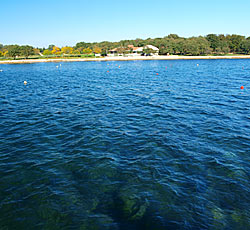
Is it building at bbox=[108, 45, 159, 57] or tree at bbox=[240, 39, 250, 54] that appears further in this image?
building at bbox=[108, 45, 159, 57]

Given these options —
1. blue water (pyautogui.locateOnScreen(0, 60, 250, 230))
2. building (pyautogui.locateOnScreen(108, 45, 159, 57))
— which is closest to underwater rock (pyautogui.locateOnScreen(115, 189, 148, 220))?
blue water (pyautogui.locateOnScreen(0, 60, 250, 230))

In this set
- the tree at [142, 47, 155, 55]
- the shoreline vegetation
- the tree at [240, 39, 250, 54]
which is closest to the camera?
the shoreline vegetation

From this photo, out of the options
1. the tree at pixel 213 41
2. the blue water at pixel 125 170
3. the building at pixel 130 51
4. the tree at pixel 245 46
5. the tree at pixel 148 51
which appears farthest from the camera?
the tree at pixel 213 41

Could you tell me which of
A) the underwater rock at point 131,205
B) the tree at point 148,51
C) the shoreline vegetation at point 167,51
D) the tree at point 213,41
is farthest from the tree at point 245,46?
the underwater rock at point 131,205

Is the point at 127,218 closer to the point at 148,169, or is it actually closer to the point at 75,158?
the point at 148,169

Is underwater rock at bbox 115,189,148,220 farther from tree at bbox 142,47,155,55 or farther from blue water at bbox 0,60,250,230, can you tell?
tree at bbox 142,47,155,55

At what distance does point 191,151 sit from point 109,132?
6835 mm

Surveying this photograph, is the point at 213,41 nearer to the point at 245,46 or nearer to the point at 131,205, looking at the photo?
the point at 245,46

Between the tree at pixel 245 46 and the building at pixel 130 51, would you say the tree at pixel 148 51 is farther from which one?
the tree at pixel 245 46

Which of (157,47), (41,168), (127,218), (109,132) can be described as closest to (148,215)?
(127,218)

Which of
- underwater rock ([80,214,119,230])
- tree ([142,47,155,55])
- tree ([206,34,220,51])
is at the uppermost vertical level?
tree ([206,34,220,51])

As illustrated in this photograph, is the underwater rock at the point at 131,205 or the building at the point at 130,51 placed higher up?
the building at the point at 130,51

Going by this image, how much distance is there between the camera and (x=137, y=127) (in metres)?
18.0

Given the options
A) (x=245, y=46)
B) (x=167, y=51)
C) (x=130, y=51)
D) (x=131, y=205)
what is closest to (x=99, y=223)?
(x=131, y=205)
